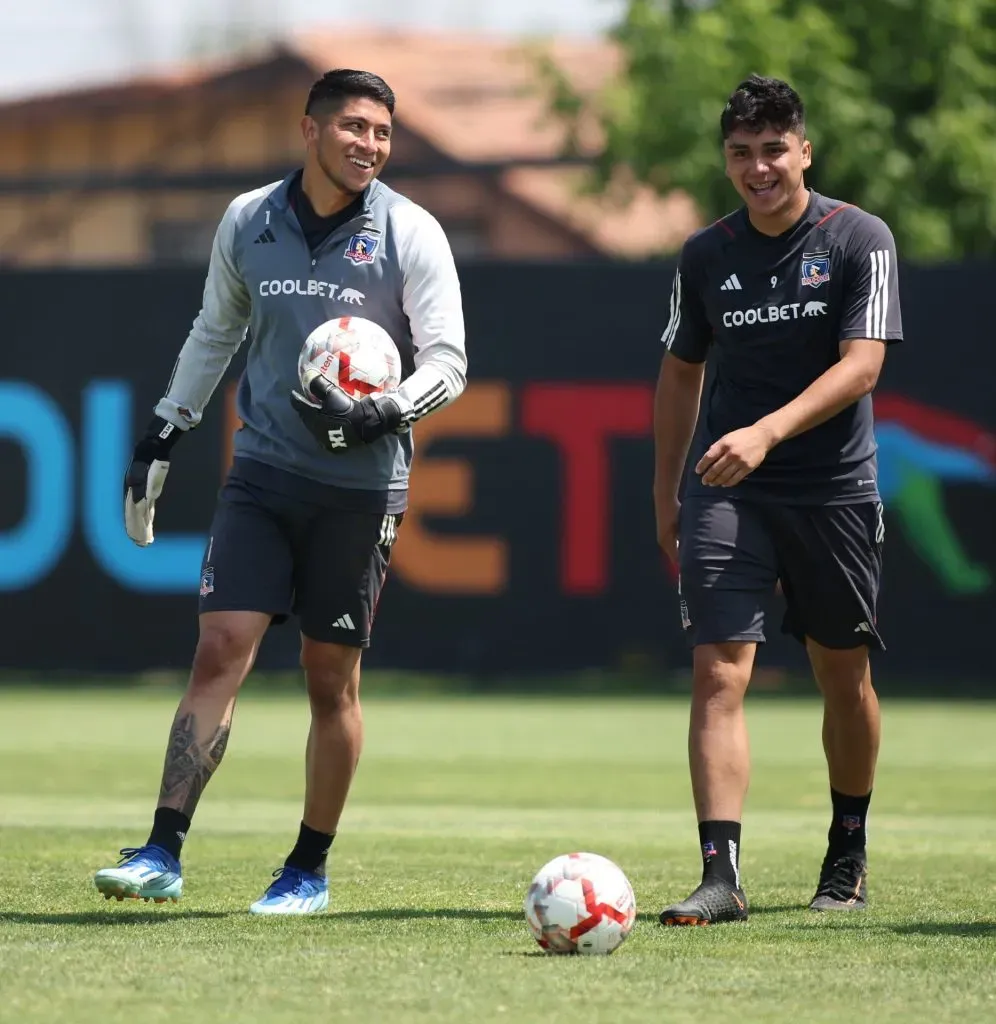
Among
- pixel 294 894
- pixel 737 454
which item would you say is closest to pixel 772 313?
pixel 737 454

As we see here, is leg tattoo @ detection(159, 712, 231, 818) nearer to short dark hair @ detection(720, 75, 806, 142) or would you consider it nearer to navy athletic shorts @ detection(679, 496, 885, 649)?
navy athletic shorts @ detection(679, 496, 885, 649)

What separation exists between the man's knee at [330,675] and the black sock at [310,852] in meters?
0.37

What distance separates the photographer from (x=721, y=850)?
21.1ft

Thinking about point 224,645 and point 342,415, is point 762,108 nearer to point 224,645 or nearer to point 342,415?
point 342,415

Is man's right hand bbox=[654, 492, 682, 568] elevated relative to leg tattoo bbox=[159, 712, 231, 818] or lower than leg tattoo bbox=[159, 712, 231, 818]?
elevated

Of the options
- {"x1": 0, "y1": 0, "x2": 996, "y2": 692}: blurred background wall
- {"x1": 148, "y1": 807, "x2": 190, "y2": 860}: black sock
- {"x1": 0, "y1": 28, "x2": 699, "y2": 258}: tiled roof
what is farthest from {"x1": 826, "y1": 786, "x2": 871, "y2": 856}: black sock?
{"x1": 0, "y1": 28, "x2": 699, "y2": 258}: tiled roof

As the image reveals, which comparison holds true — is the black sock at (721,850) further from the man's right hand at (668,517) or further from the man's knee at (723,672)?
the man's right hand at (668,517)

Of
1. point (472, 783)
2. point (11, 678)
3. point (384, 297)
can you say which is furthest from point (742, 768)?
point (11, 678)

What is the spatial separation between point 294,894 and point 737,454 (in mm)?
1870

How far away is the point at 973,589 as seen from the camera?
16375 mm

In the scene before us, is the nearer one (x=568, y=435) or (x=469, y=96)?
(x=568, y=435)

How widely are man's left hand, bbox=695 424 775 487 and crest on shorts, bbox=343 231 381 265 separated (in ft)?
3.93

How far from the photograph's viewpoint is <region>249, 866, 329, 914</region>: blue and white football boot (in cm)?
657

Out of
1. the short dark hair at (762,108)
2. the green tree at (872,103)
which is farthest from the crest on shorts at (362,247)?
the green tree at (872,103)
